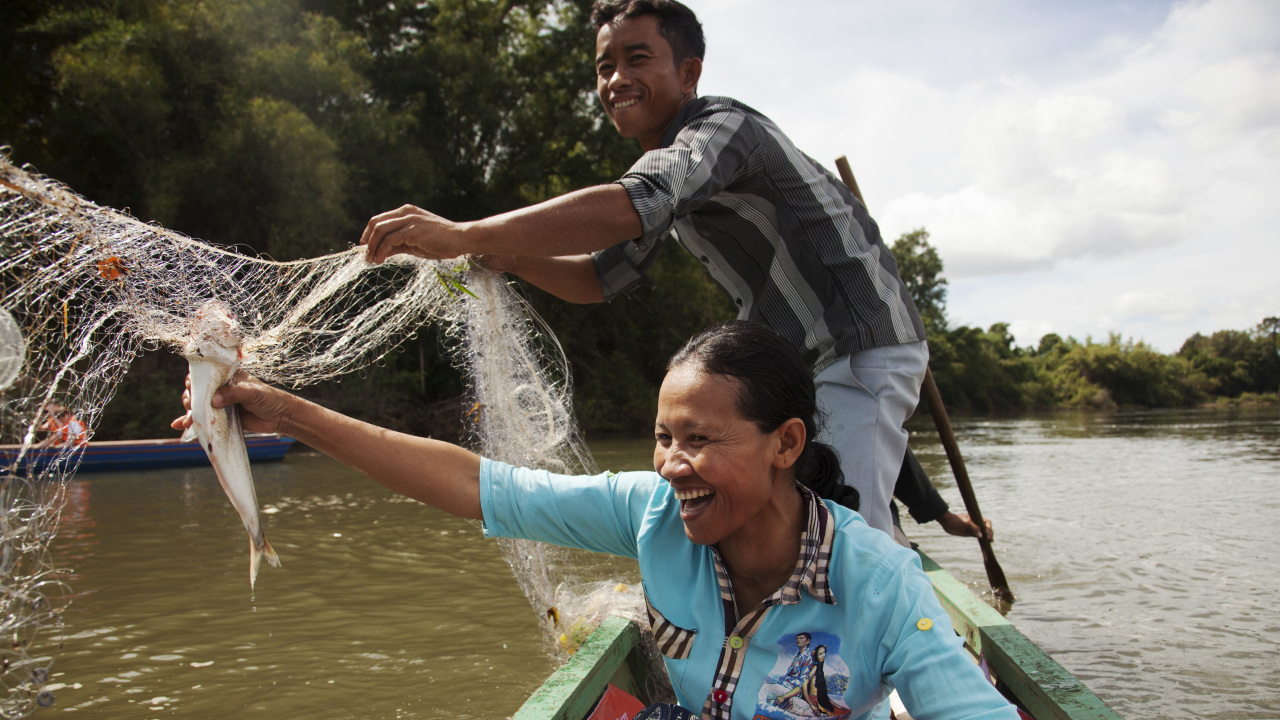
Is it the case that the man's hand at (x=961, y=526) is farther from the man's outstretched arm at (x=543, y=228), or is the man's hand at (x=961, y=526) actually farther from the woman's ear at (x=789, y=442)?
the man's outstretched arm at (x=543, y=228)

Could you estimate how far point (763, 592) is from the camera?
162 centimetres

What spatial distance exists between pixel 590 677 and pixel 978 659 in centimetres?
148

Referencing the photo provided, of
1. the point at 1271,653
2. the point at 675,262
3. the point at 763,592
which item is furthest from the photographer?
the point at 675,262

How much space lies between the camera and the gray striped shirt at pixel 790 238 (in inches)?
82.5

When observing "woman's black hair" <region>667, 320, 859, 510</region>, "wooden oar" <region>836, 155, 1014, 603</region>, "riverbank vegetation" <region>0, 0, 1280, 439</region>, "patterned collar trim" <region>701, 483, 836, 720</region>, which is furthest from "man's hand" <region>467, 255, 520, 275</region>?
"riverbank vegetation" <region>0, 0, 1280, 439</region>

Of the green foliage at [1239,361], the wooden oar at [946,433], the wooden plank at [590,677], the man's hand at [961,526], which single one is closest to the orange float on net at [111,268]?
the wooden plank at [590,677]

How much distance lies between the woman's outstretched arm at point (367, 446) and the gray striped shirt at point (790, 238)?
80 cm

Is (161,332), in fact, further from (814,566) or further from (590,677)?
(814,566)

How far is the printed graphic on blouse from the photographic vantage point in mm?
1460

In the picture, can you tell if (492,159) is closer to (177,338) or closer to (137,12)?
(137,12)

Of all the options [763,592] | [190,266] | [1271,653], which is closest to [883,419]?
[763,592]

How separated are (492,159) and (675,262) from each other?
5.32 m

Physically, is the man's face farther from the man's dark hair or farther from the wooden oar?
the wooden oar

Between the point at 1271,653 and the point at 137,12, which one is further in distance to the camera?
the point at 137,12
